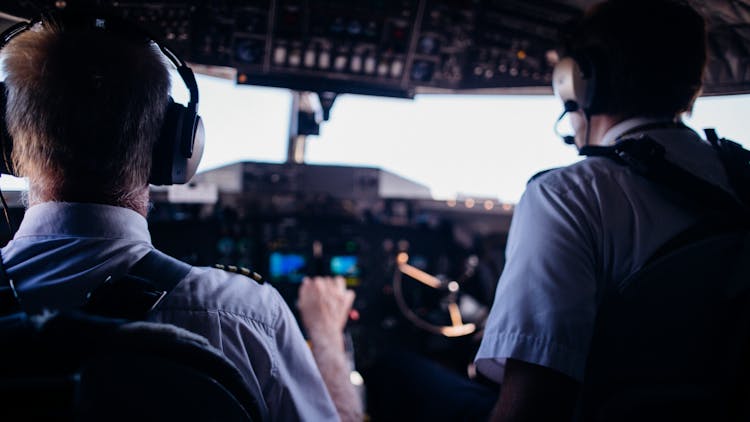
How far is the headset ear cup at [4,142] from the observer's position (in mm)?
662

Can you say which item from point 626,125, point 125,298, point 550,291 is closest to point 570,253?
point 550,291

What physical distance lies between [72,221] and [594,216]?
776 mm

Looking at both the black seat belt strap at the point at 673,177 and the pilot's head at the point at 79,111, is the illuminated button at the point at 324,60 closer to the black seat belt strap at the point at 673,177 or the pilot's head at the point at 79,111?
the pilot's head at the point at 79,111

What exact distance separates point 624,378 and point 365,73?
1316mm

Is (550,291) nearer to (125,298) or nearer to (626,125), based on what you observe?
(626,125)

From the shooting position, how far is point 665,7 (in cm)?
86

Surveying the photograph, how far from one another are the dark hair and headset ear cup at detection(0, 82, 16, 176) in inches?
39.3

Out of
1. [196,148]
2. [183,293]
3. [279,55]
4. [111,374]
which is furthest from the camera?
[279,55]

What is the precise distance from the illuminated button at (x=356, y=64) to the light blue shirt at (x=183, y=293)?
114 cm

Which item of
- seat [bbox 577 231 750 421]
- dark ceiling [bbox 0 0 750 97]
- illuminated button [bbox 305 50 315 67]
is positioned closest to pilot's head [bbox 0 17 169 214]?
seat [bbox 577 231 750 421]

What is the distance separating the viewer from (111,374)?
405 millimetres

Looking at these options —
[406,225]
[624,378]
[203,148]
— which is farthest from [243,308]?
[406,225]

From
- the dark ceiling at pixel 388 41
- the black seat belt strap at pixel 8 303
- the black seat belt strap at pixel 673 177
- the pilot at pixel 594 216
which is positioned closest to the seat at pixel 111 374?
the black seat belt strap at pixel 8 303

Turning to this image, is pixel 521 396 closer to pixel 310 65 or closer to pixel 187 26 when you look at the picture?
pixel 310 65
